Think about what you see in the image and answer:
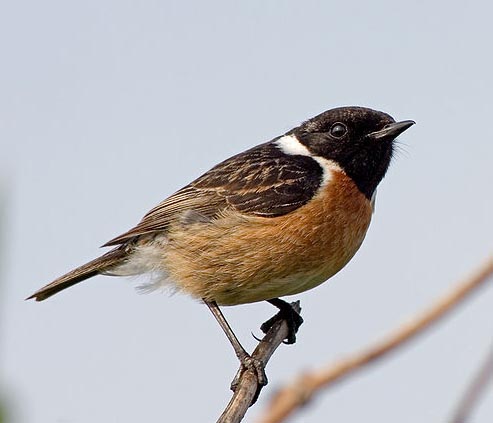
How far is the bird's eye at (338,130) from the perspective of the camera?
7102mm

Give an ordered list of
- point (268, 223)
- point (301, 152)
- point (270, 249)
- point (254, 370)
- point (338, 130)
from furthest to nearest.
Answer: point (301, 152) → point (338, 130) → point (268, 223) → point (270, 249) → point (254, 370)

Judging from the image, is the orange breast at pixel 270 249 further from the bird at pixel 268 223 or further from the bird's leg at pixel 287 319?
the bird's leg at pixel 287 319

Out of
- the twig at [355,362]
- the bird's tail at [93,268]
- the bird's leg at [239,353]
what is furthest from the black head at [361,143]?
the twig at [355,362]

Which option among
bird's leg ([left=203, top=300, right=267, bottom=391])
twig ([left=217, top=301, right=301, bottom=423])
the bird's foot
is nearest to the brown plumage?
bird's leg ([left=203, top=300, right=267, bottom=391])

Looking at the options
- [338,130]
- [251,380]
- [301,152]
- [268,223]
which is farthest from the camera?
[301,152]

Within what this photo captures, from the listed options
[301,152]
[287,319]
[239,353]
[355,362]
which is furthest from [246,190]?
[355,362]

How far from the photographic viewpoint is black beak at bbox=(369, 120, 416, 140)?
6859mm

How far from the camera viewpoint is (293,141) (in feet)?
24.7

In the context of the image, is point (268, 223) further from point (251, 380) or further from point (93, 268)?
point (93, 268)

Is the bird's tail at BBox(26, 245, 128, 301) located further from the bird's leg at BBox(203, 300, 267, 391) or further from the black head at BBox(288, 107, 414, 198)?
the black head at BBox(288, 107, 414, 198)

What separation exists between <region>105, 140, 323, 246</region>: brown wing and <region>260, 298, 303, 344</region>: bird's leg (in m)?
0.94

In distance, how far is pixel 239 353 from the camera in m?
6.43

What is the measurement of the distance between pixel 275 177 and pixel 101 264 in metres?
1.71

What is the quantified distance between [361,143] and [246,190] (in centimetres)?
105
